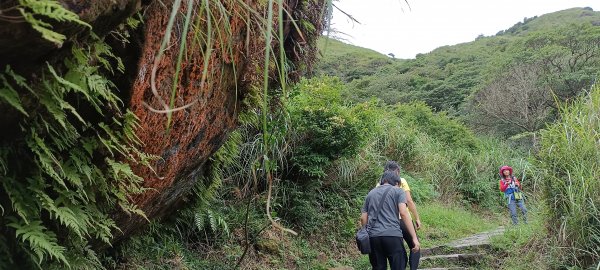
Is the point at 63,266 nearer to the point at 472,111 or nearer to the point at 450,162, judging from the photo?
the point at 450,162

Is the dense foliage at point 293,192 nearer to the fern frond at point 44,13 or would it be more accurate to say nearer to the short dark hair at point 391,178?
the short dark hair at point 391,178

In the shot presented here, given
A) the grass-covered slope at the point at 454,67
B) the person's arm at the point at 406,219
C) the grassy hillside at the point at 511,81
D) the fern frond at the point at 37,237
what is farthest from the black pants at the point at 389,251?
the grass-covered slope at the point at 454,67

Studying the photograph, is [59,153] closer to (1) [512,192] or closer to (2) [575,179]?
(2) [575,179]

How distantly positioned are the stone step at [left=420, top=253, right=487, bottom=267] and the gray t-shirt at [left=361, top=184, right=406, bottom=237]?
9.35 feet

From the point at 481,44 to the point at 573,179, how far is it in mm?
47107

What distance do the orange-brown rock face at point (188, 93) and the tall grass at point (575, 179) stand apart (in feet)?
11.6

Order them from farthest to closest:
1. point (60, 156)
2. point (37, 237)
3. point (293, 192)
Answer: point (293, 192)
point (60, 156)
point (37, 237)

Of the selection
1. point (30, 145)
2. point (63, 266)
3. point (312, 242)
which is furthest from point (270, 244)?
point (30, 145)

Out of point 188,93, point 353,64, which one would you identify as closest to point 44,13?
Result: point 188,93

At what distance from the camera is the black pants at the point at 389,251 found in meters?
5.23

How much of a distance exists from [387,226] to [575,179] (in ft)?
6.96

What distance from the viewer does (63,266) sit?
95.6 inches

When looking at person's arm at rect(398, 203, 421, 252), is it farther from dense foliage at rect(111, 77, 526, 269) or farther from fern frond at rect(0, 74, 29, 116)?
fern frond at rect(0, 74, 29, 116)

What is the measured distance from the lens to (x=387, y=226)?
5.29 meters
